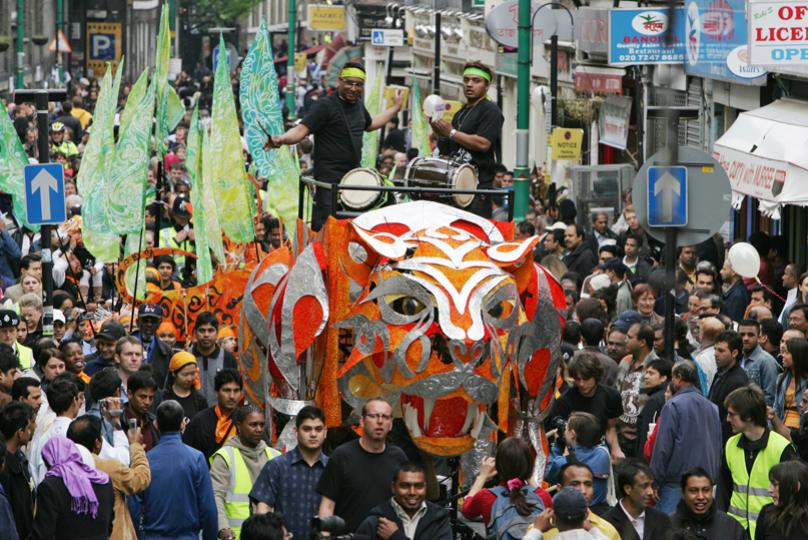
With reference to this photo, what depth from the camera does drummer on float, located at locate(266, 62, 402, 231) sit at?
46.3 ft

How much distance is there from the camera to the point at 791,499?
997cm

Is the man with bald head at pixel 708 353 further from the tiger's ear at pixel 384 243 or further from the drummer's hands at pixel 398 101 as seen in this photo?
the drummer's hands at pixel 398 101

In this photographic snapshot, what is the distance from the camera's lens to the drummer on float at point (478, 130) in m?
14.0

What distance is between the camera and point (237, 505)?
1080 centimetres

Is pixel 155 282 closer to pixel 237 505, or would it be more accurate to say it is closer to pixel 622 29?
pixel 622 29

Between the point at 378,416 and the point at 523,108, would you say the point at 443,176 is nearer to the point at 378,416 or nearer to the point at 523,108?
the point at 378,416

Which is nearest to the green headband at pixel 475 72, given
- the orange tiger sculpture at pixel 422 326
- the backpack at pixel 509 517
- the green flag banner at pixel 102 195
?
the orange tiger sculpture at pixel 422 326

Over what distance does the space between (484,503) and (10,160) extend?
11.1 m

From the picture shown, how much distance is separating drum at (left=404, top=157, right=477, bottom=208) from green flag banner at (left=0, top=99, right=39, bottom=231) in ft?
24.5

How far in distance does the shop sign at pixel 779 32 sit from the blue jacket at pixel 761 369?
6031 millimetres

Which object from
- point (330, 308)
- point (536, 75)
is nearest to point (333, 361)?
point (330, 308)

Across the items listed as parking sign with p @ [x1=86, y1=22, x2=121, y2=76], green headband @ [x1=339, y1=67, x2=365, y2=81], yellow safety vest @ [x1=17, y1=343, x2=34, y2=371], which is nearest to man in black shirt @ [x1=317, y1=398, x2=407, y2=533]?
green headband @ [x1=339, y1=67, x2=365, y2=81]

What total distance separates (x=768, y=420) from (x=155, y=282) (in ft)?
29.5

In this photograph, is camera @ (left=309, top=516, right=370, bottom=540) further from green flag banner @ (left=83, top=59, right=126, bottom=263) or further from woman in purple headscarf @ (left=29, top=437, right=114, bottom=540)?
green flag banner @ (left=83, top=59, right=126, bottom=263)
